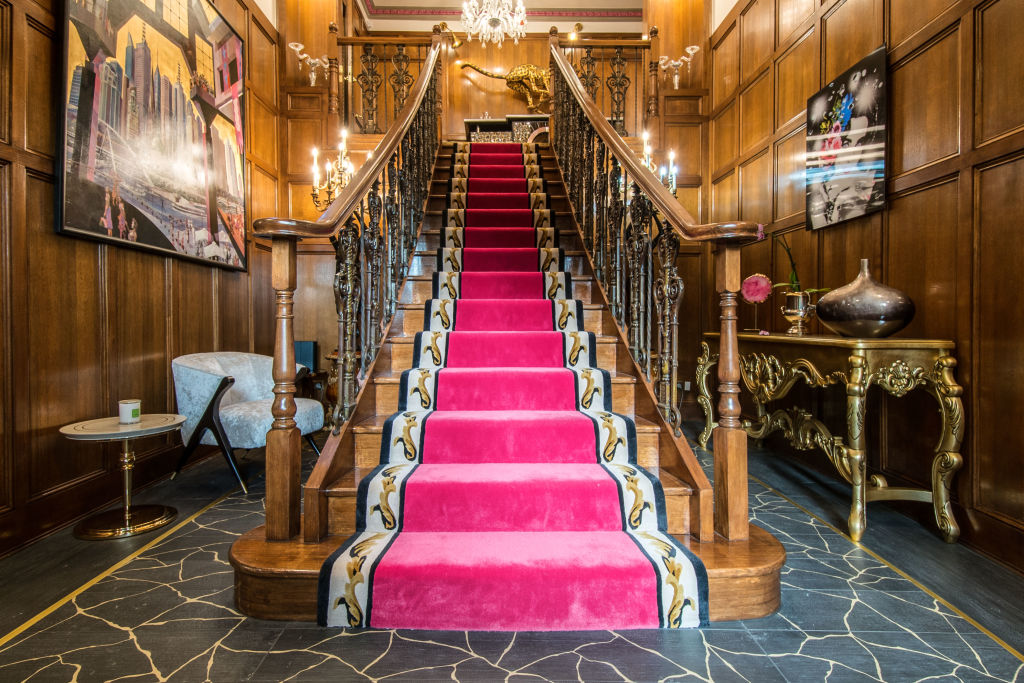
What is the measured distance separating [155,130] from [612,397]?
2.91 m

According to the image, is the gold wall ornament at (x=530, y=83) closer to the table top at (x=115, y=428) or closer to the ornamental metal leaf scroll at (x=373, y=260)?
the ornamental metal leaf scroll at (x=373, y=260)

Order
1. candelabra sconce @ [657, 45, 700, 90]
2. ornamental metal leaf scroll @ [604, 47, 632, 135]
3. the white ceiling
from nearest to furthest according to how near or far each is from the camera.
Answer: candelabra sconce @ [657, 45, 700, 90]
ornamental metal leaf scroll @ [604, 47, 632, 135]
the white ceiling

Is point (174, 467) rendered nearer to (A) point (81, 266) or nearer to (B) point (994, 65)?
(A) point (81, 266)

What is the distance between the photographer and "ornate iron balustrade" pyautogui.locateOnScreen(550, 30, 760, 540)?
1.68m

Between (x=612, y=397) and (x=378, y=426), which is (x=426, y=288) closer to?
(x=378, y=426)

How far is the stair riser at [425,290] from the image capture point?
117 inches

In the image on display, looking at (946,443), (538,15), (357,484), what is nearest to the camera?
(357,484)

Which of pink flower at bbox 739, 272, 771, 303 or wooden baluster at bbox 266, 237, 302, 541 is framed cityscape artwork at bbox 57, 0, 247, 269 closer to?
wooden baluster at bbox 266, 237, 302, 541

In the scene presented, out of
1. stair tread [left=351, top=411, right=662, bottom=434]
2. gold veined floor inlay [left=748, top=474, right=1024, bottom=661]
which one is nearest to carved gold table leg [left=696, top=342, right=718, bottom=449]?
gold veined floor inlay [left=748, top=474, right=1024, bottom=661]

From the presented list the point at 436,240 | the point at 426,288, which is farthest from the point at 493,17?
the point at 426,288

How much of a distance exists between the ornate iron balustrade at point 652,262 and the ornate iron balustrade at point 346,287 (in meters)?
1.12

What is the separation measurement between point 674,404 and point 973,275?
137 centimetres

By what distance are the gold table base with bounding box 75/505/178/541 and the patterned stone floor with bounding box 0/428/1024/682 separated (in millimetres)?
578

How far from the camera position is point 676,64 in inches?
196
